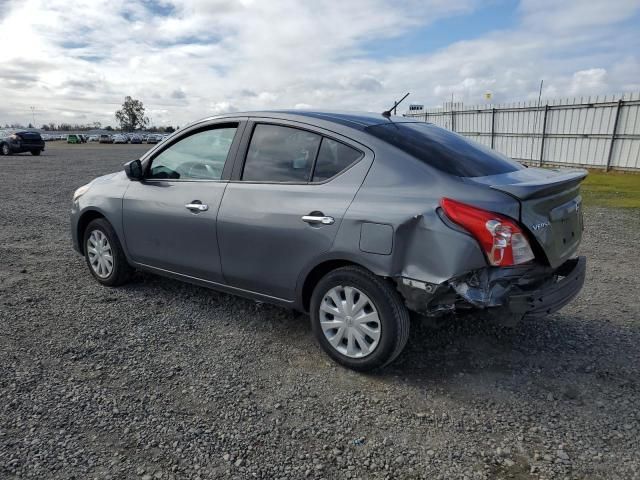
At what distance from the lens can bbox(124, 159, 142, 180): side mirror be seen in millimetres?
4355

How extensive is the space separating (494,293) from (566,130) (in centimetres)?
1622

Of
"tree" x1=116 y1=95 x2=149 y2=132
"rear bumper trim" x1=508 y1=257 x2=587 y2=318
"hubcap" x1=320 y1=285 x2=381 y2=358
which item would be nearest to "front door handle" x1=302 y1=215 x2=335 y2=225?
"hubcap" x1=320 y1=285 x2=381 y2=358

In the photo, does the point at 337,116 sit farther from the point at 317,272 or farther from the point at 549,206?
the point at 549,206

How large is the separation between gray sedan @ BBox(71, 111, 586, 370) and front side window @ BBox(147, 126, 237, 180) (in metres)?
0.01

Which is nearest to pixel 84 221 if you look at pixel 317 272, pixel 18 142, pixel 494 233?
pixel 317 272

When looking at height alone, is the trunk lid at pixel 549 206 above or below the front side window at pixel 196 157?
below

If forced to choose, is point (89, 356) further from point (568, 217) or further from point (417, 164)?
point (568, 217)

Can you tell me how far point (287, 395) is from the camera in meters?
3.03

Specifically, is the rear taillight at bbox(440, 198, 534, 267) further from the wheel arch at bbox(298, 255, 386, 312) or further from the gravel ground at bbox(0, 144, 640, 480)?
the gravel ground at bbox(0, 144, 640, 480)

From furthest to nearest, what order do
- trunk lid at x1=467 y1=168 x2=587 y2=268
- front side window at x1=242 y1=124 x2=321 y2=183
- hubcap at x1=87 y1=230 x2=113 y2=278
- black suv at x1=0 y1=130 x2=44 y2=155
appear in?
black suv at x1=0 y1=130 x2=44 y2=155, hubcap at x1=87 y1=230 x2=113 y2=278, front side window at x1=242 y1=124 x2=321 y2=183, trunk lid at x1=467 y1=168 x2=587 y2=268

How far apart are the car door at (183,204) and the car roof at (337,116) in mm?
242

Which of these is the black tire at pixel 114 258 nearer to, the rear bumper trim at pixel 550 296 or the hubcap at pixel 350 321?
the hubcap at pixel 350 321

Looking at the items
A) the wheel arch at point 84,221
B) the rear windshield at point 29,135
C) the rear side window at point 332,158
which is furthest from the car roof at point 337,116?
the rear windshield at point 29,135

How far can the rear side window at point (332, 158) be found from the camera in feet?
10.6
